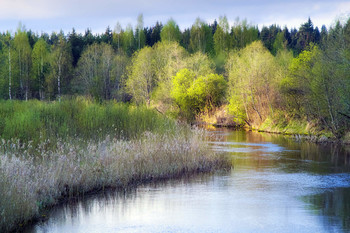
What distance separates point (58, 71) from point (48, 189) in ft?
200

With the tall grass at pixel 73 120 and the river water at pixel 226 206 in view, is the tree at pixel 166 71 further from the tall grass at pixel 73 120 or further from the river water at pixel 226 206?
the river water at pixel 226 206

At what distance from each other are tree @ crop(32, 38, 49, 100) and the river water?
190 ft

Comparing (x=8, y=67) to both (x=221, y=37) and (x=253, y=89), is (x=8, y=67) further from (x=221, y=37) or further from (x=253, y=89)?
(x=221, y=37)

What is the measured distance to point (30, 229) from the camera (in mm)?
10000

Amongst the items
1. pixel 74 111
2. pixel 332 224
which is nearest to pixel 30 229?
pixel 332 224

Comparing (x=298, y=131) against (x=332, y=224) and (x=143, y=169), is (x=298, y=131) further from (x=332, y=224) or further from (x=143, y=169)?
(x=332, y=224)

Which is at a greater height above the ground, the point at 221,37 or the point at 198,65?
the point at 221,37

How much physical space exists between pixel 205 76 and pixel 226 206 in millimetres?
42184

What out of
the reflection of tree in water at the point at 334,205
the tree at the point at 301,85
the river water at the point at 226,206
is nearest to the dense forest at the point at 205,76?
the tree at the point at 301,85

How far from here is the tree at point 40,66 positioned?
233 feet

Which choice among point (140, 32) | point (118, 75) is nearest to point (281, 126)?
point (118, 75)

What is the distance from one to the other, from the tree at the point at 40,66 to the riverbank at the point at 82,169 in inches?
2178

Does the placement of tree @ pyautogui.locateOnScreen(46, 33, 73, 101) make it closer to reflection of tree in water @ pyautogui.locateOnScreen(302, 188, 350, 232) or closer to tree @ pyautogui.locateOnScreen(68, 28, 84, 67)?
tree @ pyautogui.locateOnScreen(68, 28, 84, 67)

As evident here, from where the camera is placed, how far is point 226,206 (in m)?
12.5
